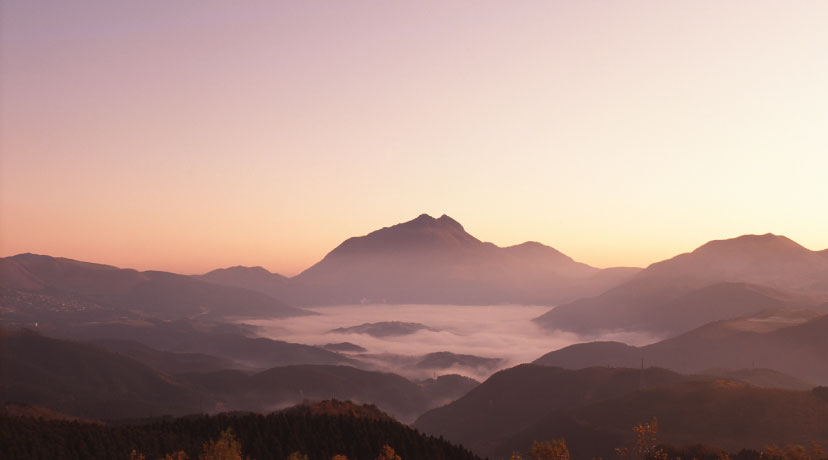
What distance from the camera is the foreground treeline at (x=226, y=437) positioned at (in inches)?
5645

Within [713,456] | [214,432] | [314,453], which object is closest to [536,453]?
[314,453]

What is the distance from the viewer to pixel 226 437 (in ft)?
434

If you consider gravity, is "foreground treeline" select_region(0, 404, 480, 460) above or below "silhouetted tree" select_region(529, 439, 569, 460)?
below

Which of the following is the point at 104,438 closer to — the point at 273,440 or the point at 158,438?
the point at 158,438

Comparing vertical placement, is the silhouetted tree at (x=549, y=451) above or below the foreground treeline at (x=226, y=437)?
above

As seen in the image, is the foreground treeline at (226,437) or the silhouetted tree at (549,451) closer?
the silhouetted tree at (549,451)

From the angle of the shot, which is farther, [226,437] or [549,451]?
[226,437]

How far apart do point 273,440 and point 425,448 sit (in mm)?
38926

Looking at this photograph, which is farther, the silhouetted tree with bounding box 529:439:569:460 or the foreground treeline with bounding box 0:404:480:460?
the foreground treeline with bounding box 0:404:480:460

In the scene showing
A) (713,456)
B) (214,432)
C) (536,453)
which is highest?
(536,453)

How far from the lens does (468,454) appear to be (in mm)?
149750

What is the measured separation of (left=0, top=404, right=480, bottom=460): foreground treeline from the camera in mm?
143375

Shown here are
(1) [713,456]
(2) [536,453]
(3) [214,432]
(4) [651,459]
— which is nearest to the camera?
(2) [536,453]

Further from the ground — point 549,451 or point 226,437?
point 549,451
